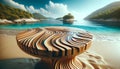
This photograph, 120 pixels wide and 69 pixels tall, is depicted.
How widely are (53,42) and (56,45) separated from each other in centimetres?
6

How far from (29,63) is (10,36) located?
15.5 inches

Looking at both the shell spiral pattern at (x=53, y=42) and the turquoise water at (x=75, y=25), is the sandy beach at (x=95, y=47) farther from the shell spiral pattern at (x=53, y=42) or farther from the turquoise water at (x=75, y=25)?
the shell spiral pattern at (x=53, y=42)

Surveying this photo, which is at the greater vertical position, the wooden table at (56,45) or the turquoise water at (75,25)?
the turquoise water at (75,25)

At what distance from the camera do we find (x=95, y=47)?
1837 mm

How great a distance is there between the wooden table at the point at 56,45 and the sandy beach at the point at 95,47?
309 mm

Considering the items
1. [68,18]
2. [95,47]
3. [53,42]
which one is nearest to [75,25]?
[68,18]

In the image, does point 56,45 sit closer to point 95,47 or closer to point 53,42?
point 53,42

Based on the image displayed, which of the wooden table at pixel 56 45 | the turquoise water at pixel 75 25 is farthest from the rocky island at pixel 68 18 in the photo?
the wooden table at pixel 56 45

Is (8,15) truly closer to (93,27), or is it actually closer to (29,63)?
(29,63)

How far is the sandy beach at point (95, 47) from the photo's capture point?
176 centimetres

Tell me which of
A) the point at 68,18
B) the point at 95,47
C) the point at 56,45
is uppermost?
the point at 68,18

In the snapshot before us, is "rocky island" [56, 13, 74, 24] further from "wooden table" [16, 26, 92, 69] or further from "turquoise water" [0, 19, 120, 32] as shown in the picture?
"wooden table" [16, 26, 92, 69]

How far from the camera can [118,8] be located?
5.95 ft

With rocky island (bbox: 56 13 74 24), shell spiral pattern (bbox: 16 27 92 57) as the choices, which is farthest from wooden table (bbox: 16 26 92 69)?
rocky island (bbox: 56 13 74 24)
